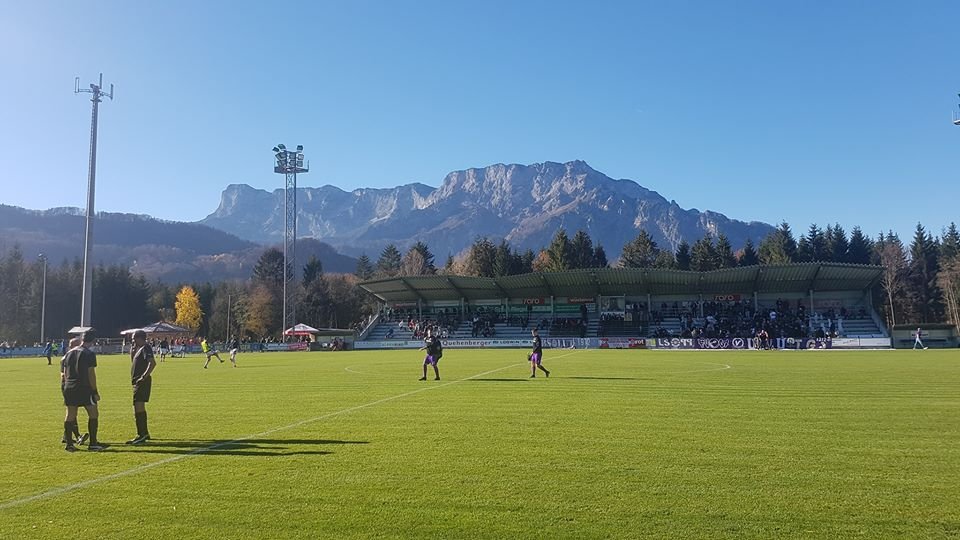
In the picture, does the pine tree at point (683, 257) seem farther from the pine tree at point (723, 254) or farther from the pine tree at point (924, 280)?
the pine tree at point (924, 280)

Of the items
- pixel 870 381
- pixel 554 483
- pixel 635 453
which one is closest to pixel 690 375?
pixel 870 381

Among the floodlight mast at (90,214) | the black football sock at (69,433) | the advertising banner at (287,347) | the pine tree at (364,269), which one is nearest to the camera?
the black football sock at (69,433)

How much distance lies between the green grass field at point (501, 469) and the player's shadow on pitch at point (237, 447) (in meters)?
0.06

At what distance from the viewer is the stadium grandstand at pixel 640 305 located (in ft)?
192

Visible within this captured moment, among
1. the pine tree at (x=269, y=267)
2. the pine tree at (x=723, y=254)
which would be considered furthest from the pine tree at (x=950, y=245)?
the pine tree at (x=269, y=267)

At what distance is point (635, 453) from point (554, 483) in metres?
2.12

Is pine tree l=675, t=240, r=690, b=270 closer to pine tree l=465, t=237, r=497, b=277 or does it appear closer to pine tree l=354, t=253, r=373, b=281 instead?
pine tree l=465, t=237, r=497, b=277

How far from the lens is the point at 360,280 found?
109 meters

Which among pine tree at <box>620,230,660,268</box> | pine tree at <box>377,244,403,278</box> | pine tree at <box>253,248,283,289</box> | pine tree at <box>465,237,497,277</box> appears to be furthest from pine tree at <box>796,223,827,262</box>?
pine tree at <box>253,248,283,289</box>

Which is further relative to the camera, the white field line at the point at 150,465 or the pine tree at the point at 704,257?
the pine tree at the point at 704,257

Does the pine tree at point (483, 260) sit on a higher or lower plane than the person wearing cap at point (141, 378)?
higher

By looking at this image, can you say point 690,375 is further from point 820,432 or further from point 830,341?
point 830,341

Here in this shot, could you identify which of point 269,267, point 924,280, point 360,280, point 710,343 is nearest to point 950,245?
point 924,280

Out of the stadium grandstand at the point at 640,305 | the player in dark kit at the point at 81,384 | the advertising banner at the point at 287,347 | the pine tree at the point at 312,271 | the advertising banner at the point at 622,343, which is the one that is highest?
the pine tree at the point at 312,271
